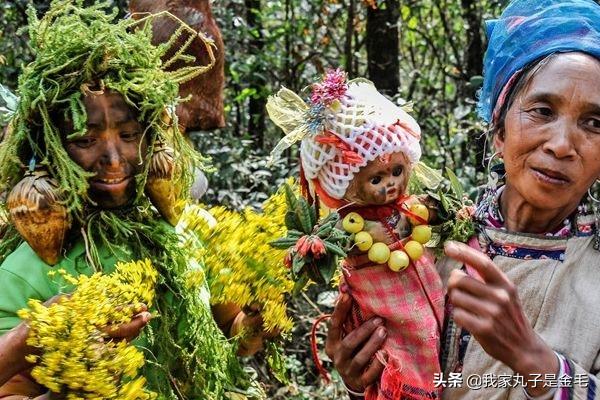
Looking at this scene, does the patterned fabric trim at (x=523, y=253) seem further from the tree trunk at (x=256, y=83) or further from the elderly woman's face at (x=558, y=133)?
the tree trunk at (x=256, y=83)

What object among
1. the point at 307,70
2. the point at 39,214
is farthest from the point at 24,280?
the point at 307,70

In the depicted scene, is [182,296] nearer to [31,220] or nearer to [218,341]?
[218,341]

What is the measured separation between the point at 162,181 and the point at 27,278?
1.52 feet

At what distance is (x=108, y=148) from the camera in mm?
2078

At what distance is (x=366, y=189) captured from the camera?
2.10m

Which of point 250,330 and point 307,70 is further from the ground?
point 250,330

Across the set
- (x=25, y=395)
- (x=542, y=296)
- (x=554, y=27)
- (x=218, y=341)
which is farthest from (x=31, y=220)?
(x=554, y=27)

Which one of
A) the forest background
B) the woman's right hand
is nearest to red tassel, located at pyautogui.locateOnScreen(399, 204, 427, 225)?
the woman's right hand

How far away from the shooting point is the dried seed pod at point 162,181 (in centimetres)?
219

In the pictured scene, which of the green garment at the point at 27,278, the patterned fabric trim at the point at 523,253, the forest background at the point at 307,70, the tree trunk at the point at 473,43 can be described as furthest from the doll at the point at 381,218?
the tree trunk at the point at 473,43

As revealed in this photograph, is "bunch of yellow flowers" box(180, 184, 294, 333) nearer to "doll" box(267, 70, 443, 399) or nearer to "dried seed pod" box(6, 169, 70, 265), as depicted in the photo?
"doll" box(267, 70, 443, 399)

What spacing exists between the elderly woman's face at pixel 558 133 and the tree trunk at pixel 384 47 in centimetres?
372

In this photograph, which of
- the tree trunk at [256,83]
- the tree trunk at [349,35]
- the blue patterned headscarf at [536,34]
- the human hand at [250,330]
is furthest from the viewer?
the tree trunk at [349,35]

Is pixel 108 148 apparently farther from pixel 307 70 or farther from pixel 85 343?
pixel 307 70
